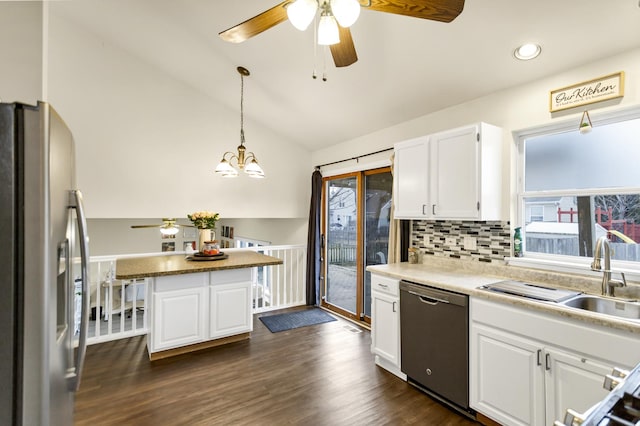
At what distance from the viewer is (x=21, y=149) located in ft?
2.87

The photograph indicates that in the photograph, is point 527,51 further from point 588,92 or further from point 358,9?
point 358,9

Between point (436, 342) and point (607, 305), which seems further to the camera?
point (436, 342)

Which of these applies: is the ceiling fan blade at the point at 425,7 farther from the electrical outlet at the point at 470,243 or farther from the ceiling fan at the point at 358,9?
the electrical outlet at the point at 470,243

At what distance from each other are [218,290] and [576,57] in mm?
3705

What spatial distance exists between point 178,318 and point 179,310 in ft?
0.27

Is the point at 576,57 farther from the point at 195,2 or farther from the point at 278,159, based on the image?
the point at 278,159

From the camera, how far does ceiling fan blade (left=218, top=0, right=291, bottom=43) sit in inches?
63.7

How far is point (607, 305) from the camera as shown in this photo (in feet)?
6.42

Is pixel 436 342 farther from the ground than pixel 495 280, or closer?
closer

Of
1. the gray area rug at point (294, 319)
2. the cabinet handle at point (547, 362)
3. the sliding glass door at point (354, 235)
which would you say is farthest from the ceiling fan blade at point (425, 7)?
the gray area rug at point (294, 319)

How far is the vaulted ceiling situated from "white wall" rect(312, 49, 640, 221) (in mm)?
71

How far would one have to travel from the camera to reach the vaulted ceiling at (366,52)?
2008 millimetres

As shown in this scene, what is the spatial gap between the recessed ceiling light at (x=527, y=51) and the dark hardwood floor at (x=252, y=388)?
264cm

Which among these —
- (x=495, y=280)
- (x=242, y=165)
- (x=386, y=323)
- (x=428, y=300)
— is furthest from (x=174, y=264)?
(x=495, y=280)
